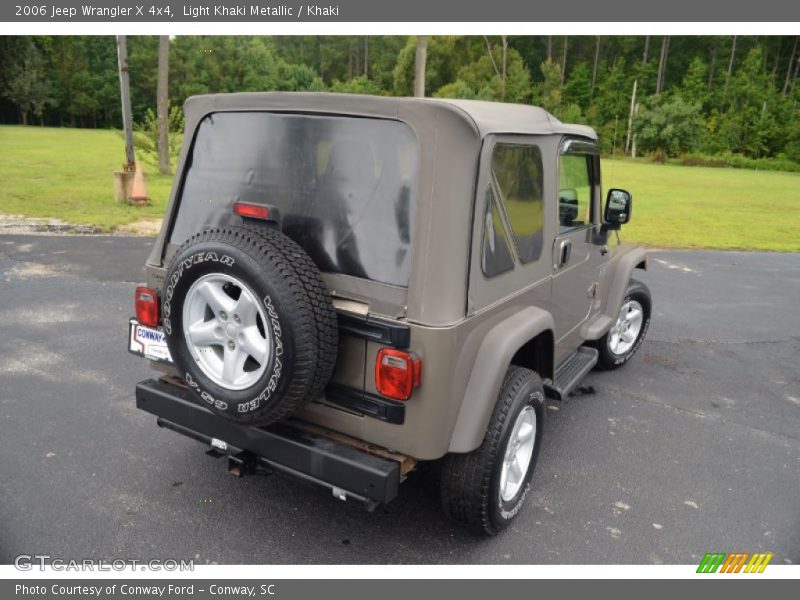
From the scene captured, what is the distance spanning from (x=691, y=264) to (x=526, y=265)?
8127mm

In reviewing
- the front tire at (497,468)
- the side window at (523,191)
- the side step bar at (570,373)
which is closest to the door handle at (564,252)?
the side window at (523,191)

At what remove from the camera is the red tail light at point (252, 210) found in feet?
9.34

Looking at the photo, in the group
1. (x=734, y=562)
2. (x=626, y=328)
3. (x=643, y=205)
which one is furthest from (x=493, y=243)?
(x=643, y=205)

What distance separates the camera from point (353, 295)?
275 cm

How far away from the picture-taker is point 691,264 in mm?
10297

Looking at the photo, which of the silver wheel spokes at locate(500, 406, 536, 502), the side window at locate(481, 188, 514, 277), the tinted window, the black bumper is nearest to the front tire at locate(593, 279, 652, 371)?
the silver wheel spokes at locate(500, 406, 536, 502)

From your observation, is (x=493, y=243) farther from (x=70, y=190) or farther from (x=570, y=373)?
(x=70, y=190)

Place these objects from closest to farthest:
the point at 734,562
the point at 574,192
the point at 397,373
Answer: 1. the point at 397,373
2. the point at 734,562
3. the point at 574,192

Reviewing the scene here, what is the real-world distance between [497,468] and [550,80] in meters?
70.1

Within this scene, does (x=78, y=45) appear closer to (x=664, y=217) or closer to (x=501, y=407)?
(x=664, y=217)

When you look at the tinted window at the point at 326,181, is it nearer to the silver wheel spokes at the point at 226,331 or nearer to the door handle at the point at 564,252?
the silver wheel spokes at the point at 226,331

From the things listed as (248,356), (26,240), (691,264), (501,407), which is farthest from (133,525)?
(691,264)

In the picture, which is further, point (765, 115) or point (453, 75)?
point (453, 75)

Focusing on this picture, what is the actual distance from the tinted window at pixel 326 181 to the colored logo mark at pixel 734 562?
6.74ft
